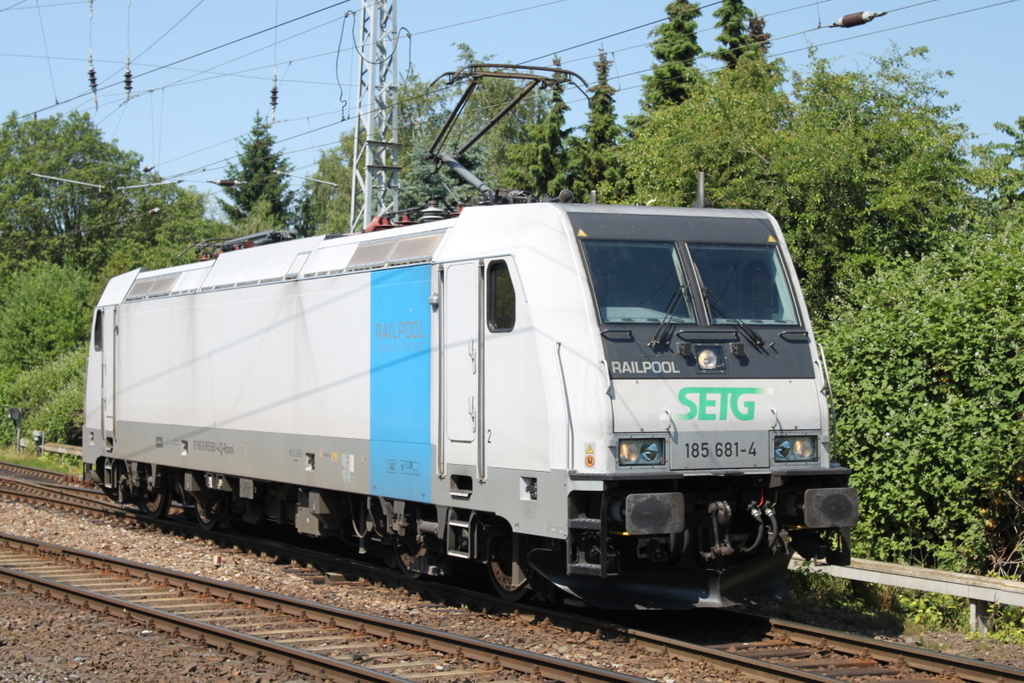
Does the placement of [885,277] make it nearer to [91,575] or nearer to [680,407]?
[680,407]

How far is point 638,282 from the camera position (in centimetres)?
865

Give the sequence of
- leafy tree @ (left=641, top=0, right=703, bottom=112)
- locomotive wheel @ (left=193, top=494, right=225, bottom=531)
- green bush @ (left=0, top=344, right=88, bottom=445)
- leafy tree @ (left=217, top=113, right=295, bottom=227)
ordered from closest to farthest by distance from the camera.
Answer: locomotive wheel @ (left=193, top=494, right=225, bottom=531) → green bush @ (left=0, top=344, right=88, bottom=445) → leafy tree @ (left=641, top=0, right=703, bottom=112) → leafy tree @ (left=217, top=113, right=295, bottom=227)

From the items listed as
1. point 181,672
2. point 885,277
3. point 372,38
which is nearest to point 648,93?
point 372,38

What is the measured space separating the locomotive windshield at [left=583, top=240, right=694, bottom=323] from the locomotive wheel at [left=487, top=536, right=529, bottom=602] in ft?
7.68

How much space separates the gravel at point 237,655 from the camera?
764cm

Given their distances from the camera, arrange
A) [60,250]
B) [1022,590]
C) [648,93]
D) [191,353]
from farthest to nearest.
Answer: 1. [60,250]
2. [648,93]
3. [191,353]
4. [1022,590]

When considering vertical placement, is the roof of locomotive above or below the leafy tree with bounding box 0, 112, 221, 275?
below

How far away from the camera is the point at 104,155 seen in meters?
61.8

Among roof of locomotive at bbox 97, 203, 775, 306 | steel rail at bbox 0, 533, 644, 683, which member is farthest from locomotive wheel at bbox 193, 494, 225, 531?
roof of locomotive at bbox 97, 203, 775, 306

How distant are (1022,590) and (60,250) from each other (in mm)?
60638

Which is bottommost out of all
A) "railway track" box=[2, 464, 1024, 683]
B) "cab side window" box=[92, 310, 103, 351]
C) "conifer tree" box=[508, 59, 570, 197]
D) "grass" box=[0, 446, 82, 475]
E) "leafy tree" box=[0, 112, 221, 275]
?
"railway track" box=[2, 464, 1024, 683]

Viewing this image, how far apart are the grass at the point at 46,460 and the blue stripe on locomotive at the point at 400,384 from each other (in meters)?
16.3

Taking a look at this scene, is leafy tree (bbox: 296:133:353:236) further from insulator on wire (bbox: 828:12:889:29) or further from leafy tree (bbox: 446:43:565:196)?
insulator on wire (bbox: 828:12:889:29)

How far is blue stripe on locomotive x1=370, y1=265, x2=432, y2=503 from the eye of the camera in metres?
9.67
